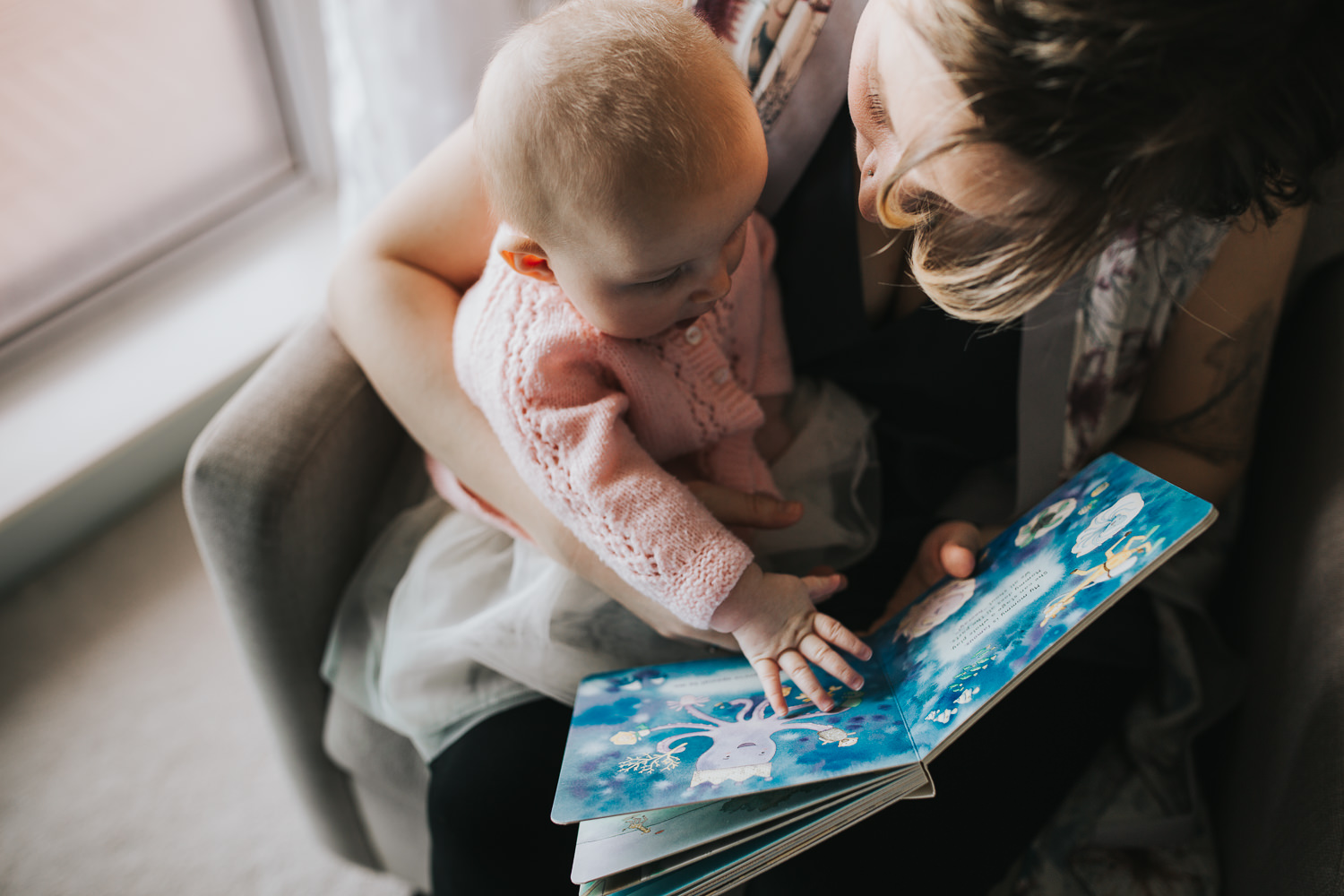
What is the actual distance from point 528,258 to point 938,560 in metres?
0.41

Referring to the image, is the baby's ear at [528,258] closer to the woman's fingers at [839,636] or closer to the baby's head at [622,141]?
the baby's head at [622,141]

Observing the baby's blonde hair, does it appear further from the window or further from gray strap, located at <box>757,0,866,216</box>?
the window

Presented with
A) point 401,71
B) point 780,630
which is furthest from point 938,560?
point 401,71

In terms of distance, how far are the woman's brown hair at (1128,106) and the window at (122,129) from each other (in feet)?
4.43

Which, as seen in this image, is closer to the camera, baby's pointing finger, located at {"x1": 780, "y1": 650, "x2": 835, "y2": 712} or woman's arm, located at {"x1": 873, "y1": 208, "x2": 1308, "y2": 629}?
baby's pointing finger, located at {"x1": 780, "y1": 650, "x2": 835, "y2": 712}

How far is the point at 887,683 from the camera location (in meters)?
0.60

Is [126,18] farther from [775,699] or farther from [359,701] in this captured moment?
[775,699]

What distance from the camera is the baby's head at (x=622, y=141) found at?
519mm

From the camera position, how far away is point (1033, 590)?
1.81 feet

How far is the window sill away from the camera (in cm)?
126

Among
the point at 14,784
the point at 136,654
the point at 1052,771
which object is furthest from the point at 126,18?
the point at 1052,771

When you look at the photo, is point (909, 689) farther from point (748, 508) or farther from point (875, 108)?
point (875, 108)

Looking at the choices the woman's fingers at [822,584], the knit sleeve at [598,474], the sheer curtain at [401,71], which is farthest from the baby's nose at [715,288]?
the sheer curtain at [401,71]

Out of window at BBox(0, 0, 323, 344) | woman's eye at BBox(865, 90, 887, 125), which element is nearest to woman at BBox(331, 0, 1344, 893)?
woman's eye at BBox(865, 90, 887, 125)
